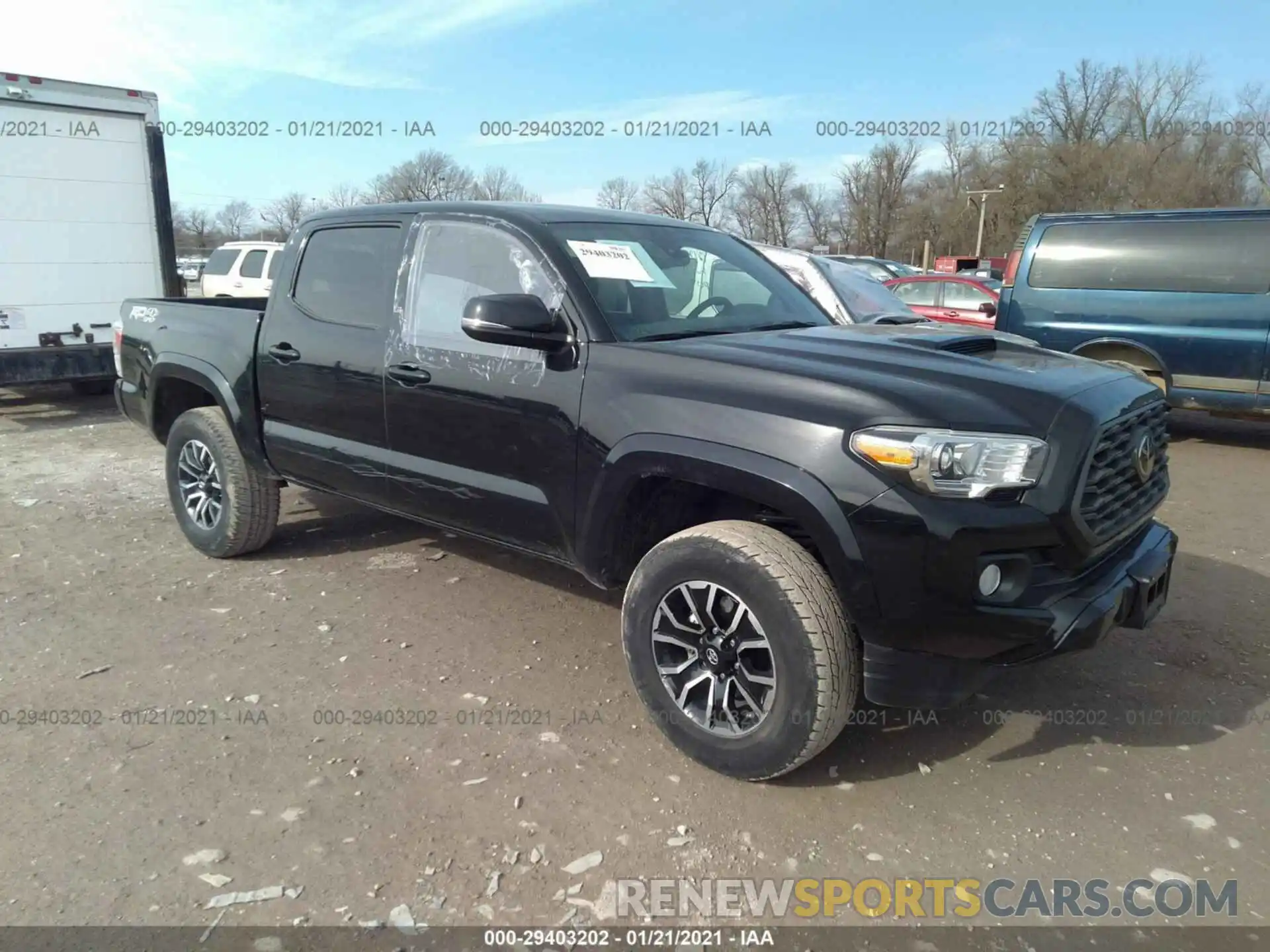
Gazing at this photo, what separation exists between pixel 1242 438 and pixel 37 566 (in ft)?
33.9

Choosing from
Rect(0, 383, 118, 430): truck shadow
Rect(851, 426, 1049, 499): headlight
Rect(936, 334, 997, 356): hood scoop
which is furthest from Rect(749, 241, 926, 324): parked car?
Rect(0, 383, 118, 430): truck shadow

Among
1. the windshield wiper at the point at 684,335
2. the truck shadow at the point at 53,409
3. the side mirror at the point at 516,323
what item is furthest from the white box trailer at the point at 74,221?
the windshield wiper at the point at 684,335

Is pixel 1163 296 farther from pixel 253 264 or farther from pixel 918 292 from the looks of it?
pixel 253 264

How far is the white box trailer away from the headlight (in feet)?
29.0

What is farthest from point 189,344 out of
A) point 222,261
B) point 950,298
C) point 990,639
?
point 222,261

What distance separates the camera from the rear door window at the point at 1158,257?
25.9 feet

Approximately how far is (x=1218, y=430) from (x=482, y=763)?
9.40 m

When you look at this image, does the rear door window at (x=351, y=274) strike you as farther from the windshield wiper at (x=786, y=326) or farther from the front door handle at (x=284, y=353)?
the windshield wiper at (x=786, y=326)

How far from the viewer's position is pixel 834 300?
25.0ft

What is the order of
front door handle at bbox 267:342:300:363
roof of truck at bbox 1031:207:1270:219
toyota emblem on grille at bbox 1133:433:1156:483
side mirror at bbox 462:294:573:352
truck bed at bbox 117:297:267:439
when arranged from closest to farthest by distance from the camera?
toyota emblem on grille at bbox 1133:433:1156:483 → side mirror at bbox 462:294:573:352 → front door handle at bbox 267:342:300:363 → truck bed at bbox 117:297:267:439 → roof of truck at bbox 1031:207:1270:219

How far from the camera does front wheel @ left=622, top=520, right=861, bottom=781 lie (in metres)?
2.70

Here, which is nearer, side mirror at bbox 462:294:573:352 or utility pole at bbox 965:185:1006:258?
side mirror at bbox 462:294:573:352

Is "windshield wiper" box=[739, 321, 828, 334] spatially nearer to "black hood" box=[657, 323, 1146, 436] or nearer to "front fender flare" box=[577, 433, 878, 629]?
"black hood" box=[657, 323, 1146, 436]

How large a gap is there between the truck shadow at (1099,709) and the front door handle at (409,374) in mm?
2120
